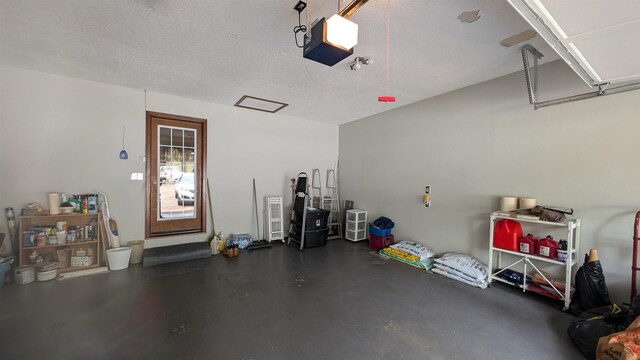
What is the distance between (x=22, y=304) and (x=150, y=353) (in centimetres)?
190

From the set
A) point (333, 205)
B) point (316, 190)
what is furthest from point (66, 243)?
point (333, 205)

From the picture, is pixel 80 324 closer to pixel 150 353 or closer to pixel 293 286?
pixel 150 353

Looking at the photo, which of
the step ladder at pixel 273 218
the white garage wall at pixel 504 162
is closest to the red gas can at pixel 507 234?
the white garage wall at pixel 504 162

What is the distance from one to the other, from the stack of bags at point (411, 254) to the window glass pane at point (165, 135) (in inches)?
170

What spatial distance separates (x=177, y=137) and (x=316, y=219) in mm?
2992

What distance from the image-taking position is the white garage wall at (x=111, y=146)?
330cm

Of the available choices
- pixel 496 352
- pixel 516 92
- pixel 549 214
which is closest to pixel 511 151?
pixel 516 92

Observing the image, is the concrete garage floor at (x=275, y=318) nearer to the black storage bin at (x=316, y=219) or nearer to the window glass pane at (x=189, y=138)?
the black storage bin at (x=316, y=219)

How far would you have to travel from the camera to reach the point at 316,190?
602 centimetres

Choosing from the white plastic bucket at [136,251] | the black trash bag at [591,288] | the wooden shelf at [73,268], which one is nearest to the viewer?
the black trash bag at [591,288]

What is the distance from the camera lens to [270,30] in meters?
2.36

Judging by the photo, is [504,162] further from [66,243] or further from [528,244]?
[66,243]

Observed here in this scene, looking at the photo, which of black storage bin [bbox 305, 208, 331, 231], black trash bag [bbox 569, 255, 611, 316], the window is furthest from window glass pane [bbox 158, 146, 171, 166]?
black trash bag [bbox 569, 255, 611, 316]

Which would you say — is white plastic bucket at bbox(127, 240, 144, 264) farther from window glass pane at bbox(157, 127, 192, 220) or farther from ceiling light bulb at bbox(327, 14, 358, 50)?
ceiling light bulb at bbox(327, 14, 358, 50)
